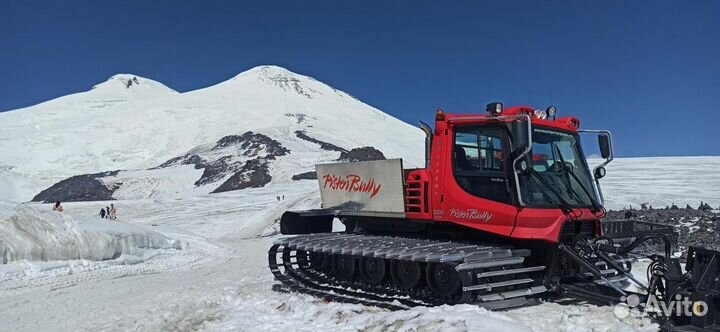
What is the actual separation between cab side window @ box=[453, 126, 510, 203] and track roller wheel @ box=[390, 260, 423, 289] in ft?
4.93

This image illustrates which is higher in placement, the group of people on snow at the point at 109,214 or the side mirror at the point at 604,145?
the side mirror at the point at 604,145

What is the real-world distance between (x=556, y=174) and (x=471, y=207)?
4.57 ft

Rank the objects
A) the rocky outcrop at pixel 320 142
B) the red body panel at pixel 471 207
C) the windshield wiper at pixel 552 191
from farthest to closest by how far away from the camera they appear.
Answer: the rocky outcrop at pixel 320 142 < the windshield wiper at pixel 552 191 < the red body panel at pixel 471 207

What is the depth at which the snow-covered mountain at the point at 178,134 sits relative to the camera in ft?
214

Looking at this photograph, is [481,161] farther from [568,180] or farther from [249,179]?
[249,179]

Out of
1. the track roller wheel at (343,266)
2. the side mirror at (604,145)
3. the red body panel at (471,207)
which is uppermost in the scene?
the side mirror at (604,145)

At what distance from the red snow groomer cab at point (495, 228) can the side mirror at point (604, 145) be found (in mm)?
15

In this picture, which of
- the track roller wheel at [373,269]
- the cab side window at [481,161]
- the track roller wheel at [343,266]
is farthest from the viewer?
the track roller wheel at [343,266]

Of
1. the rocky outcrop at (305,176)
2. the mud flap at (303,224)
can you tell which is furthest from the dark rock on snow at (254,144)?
the mud flap at (303,224)

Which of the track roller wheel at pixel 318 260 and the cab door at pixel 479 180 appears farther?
the track roller wheel at pixel 318 260

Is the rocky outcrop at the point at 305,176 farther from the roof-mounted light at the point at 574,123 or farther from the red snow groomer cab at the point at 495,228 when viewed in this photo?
the roof-mounted light at the point at 574,123

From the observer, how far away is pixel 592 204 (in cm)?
898

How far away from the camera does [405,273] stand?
9.42 m

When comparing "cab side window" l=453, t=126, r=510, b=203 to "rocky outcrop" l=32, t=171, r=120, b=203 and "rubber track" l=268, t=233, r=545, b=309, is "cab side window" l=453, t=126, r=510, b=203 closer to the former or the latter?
"rubber track" l=268, t=233, r=545, b=309
